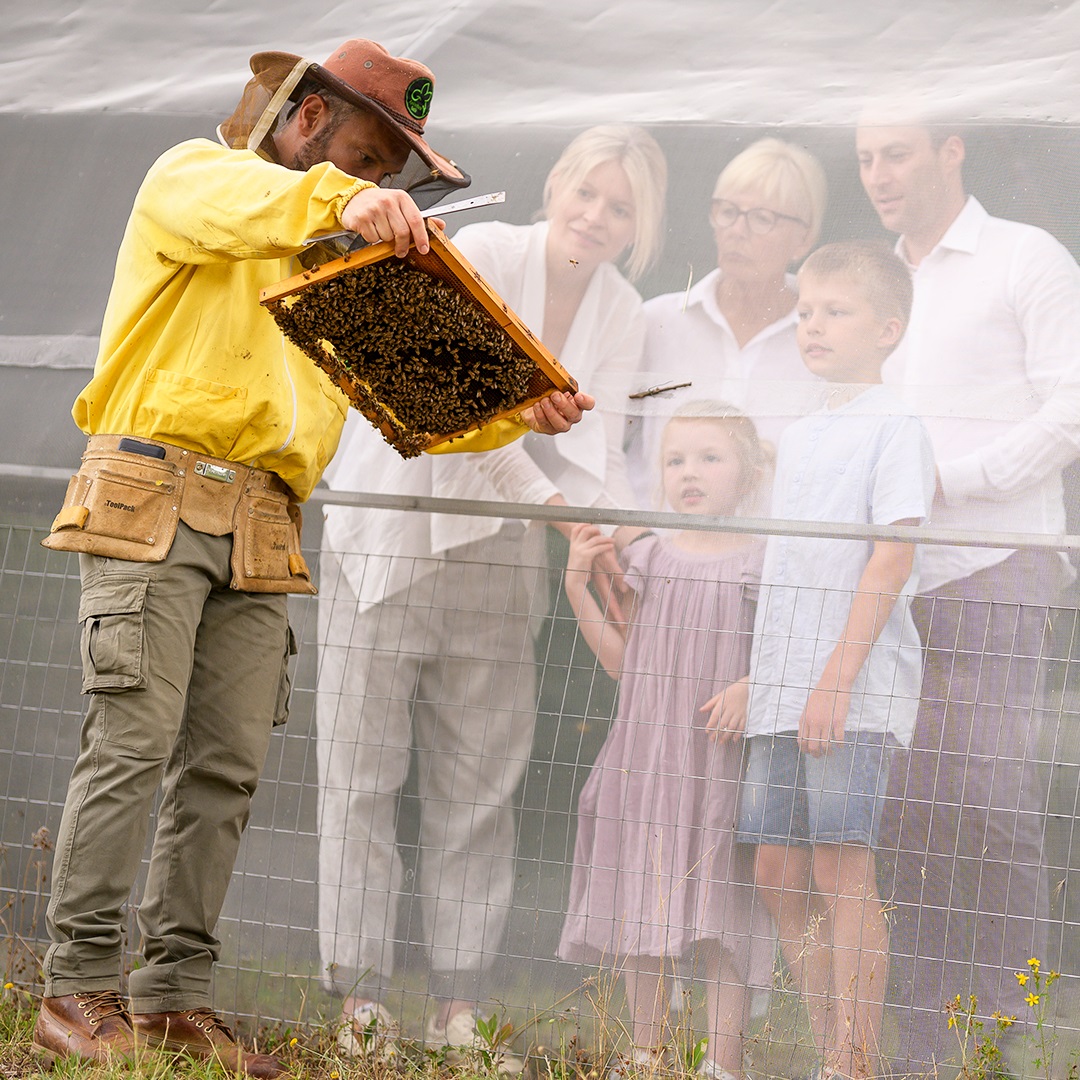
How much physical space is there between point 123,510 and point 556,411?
117 cm

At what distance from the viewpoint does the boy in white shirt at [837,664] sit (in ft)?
10.6

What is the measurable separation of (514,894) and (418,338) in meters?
1.71

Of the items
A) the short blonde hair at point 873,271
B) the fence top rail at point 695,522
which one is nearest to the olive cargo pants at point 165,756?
the fence top rail at point 695,522

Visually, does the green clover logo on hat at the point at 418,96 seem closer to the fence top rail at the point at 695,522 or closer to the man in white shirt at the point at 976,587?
the fence top rail at the point at 695,522

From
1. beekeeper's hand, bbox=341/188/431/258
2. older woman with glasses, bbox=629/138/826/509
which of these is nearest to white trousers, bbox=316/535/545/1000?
older woman with glasses, bbox=629/138/826/509

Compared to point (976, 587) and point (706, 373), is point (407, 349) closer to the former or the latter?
point (706, 373)

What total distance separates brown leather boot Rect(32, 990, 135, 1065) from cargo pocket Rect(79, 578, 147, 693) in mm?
713

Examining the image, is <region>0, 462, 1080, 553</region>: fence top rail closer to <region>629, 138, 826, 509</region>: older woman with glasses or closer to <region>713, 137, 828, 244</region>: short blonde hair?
<region>629, 138, 826, 509</region>: older woman with glasses

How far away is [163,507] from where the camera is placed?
110 inches

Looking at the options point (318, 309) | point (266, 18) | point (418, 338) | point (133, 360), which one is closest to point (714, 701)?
point (418, 338)

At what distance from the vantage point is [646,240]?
3766mm

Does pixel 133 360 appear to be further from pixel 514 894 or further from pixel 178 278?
pixel 514 894

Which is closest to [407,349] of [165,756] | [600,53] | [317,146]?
[317,146]

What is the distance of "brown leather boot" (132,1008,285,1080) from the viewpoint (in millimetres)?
2859
